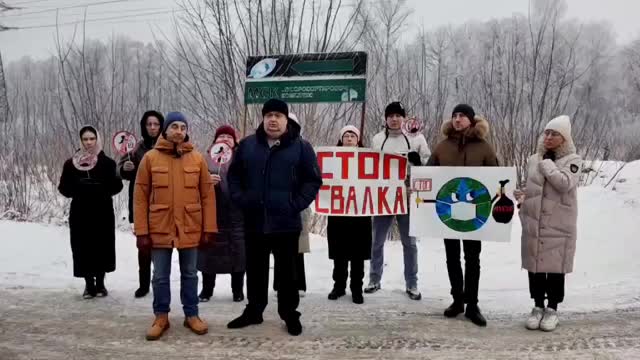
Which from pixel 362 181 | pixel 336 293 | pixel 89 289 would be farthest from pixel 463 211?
pixel 89 289

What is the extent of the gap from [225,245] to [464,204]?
2.59 metres

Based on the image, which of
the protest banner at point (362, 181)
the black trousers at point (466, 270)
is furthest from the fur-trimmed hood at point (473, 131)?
the black trousers at point (466, 270)

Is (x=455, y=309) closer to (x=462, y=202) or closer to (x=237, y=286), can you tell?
(x=462, y=202)

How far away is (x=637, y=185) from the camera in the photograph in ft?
30.5

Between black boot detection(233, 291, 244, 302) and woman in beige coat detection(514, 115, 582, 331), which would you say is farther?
black boot detection(233, 291, 244, 302)

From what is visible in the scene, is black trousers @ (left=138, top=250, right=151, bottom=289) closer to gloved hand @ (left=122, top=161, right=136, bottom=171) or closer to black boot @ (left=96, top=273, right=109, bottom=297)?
black boot @ (left=96, top=273, right=109, bottom=297)

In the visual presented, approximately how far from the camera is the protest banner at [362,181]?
18.6 feet

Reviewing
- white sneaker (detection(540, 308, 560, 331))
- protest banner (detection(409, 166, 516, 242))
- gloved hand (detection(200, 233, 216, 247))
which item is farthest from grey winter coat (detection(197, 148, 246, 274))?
white sneaker (detection(540, 308, 560, 331))

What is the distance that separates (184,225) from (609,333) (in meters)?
3.96

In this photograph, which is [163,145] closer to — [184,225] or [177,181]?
[177,181]

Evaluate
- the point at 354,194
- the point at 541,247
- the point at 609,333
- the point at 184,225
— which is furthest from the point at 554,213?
the point at 184,225

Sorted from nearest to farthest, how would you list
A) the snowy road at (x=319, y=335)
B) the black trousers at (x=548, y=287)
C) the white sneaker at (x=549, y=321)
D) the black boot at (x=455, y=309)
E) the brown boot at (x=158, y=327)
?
1. the snowy road at (x=319, y=335)
2. the brown boot at (x=158, y=327)
3. the white sneaker at (x=549, y=321)
4. the black trousers at (x=548, y=287)
5. the black boot at (x=455, y=309)

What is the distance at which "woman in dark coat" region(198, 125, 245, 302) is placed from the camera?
5.53 meters

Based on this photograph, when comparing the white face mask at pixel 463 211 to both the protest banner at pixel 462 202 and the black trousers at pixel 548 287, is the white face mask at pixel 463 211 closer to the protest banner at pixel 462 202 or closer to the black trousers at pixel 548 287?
the protest banner at pixel 462 202
